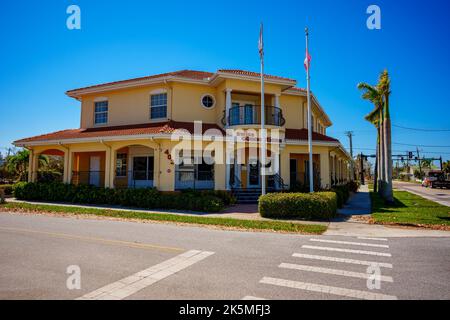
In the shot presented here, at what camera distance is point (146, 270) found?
5285 mm

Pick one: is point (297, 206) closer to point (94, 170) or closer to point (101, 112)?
point (94, 170)

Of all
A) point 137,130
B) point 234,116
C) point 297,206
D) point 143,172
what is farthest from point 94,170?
point 297,206

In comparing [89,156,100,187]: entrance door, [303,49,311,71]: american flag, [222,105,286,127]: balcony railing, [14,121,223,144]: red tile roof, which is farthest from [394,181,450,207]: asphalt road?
[89,156,100,187]: entrance door

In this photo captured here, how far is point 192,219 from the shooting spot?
11.9m

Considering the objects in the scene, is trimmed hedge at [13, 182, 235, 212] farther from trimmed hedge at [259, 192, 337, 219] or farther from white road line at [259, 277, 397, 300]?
white road line at [259, 277, 397, 300]

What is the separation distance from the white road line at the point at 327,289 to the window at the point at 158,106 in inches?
642

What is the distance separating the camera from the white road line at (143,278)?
4.13 m

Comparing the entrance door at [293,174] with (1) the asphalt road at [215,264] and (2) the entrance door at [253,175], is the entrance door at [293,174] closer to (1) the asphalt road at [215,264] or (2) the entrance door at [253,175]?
(2) the entrance door at [253,175]

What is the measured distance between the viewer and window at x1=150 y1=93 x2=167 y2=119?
1959cm

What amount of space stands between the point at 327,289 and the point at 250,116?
1559 centimetres

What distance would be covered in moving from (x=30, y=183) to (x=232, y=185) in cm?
1368

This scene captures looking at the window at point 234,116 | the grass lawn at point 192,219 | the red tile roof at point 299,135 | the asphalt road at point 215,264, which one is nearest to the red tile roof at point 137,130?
the window at point 234,116
